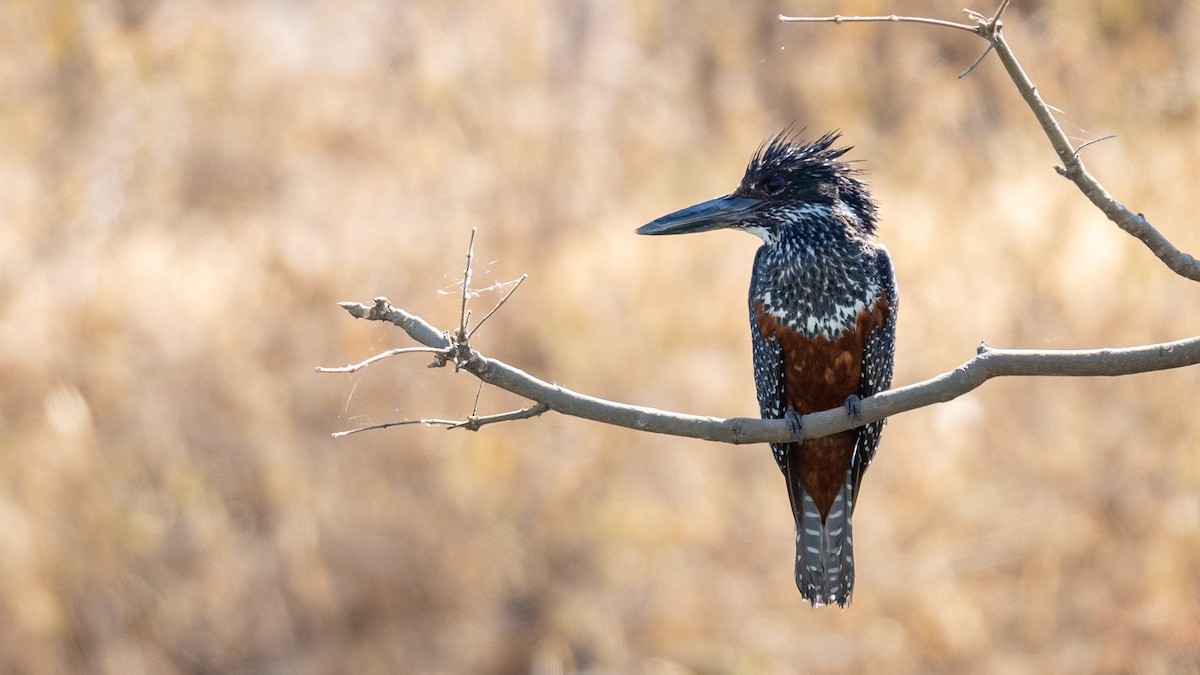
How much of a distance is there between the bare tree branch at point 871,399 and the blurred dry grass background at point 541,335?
3602 millimetres

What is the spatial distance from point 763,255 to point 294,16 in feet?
23.0

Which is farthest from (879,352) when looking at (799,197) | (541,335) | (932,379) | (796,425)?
(541,335)

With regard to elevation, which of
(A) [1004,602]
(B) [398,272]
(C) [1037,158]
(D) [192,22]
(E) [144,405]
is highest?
(D) [192,22]

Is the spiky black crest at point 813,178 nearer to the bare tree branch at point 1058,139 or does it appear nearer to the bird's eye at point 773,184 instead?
the bird's eye at point 773,184

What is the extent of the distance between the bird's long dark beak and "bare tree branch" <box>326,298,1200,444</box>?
82 cm

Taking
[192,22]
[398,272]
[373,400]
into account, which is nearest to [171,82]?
[192,22]

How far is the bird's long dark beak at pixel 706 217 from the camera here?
321cm

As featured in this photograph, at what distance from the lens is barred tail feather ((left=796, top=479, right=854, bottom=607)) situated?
3518mm

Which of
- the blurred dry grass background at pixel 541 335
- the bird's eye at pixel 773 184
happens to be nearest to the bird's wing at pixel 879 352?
the bird's eye at pixel 773 184

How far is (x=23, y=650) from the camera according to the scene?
7062 mm

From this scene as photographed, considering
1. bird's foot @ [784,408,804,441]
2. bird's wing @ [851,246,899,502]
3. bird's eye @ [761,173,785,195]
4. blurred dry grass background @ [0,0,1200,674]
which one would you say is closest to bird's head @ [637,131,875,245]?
bird's eye @ [761,173,785,195]

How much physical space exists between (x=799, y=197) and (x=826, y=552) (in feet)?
3.10

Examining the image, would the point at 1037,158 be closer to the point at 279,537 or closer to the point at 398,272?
the point at 398,272

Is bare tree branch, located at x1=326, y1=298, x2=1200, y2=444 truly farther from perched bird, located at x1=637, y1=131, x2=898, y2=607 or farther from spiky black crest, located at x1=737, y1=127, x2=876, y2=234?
spiky black crest, located at x1=737, y1=127, x2=876, y2=234
